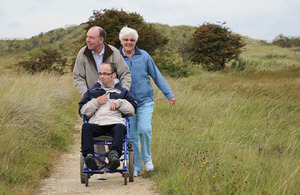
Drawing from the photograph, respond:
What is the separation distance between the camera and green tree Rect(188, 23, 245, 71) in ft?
74.0

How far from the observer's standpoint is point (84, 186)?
17.6ft

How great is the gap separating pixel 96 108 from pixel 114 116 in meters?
0.28

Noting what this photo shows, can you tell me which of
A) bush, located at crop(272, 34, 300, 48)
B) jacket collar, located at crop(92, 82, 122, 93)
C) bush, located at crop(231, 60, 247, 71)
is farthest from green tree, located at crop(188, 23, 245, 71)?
bush, located at crop(272, 34, 300, 48)

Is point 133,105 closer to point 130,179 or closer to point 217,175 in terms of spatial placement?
point 130,179

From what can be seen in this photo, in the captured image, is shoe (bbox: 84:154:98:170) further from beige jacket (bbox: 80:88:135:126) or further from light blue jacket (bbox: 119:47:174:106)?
light blue jacket (bbox: 119:47:174:106)

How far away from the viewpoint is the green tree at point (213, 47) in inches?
888

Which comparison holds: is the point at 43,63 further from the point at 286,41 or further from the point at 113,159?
the point at 286,41

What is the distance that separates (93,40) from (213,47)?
1811 centimetres

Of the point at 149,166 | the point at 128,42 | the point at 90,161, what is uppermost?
the point at 128,42

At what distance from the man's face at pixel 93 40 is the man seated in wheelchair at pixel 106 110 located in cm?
44

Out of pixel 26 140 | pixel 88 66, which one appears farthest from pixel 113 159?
pixel 26 140

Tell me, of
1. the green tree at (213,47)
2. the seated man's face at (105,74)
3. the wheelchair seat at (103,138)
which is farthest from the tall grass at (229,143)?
the green tree at (213,47)

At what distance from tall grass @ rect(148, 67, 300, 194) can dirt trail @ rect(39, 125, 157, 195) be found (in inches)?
9.6

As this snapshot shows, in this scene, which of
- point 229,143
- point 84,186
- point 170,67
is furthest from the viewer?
point 170,67
